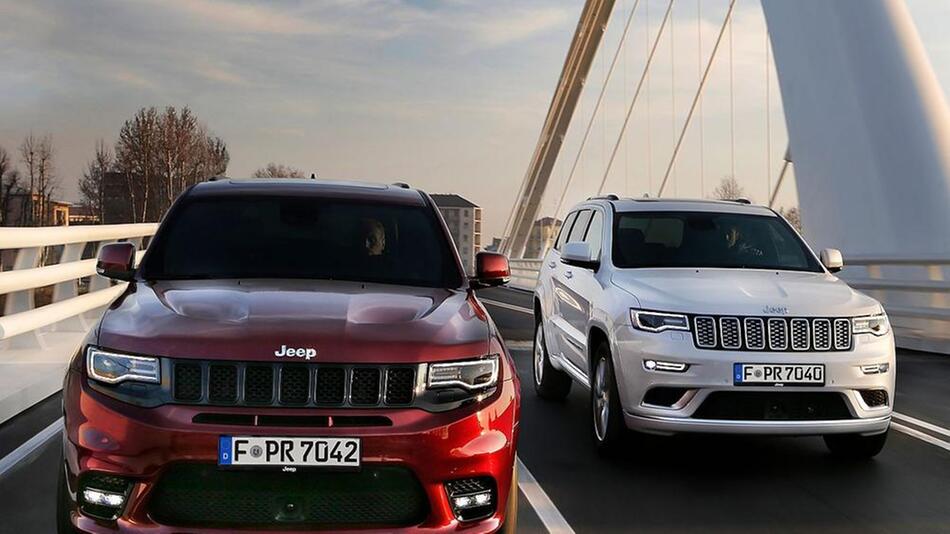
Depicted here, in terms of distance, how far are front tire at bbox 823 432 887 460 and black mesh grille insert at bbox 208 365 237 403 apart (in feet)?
13.3

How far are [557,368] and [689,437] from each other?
1.51 m

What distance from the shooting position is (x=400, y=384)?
366cm

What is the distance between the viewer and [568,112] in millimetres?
46562

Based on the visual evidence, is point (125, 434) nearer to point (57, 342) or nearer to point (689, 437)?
point (689, 437)

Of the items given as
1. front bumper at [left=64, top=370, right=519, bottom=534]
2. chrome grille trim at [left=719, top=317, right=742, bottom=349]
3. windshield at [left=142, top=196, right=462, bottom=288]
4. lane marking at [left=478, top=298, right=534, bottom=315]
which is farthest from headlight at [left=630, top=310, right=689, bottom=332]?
lane marking at [left=478, top=298, right=534, bottom=315]

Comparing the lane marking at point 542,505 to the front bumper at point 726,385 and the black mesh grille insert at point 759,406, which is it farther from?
the black mesh grille insert at point 759,406

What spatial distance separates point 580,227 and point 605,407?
266 centimetres

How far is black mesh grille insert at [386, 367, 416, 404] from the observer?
143 inches

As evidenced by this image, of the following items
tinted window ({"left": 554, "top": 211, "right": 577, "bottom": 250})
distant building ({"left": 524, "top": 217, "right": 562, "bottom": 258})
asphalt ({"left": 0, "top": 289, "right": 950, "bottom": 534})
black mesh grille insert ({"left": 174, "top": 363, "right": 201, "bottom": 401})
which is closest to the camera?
black mesh grille insert ({"left": 174, "top": 363, "right": 201, "bottom": 401})

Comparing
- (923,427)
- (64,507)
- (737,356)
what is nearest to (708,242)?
(737,356)

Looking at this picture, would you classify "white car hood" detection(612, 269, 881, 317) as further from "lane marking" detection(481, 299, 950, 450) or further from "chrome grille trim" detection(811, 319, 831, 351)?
"lane marking" detection(481, 299, 950, 450)

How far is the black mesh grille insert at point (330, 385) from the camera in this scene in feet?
11.7

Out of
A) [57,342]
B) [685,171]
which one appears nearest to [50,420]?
[57,342]

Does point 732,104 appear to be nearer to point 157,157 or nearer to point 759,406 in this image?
point 759,406
